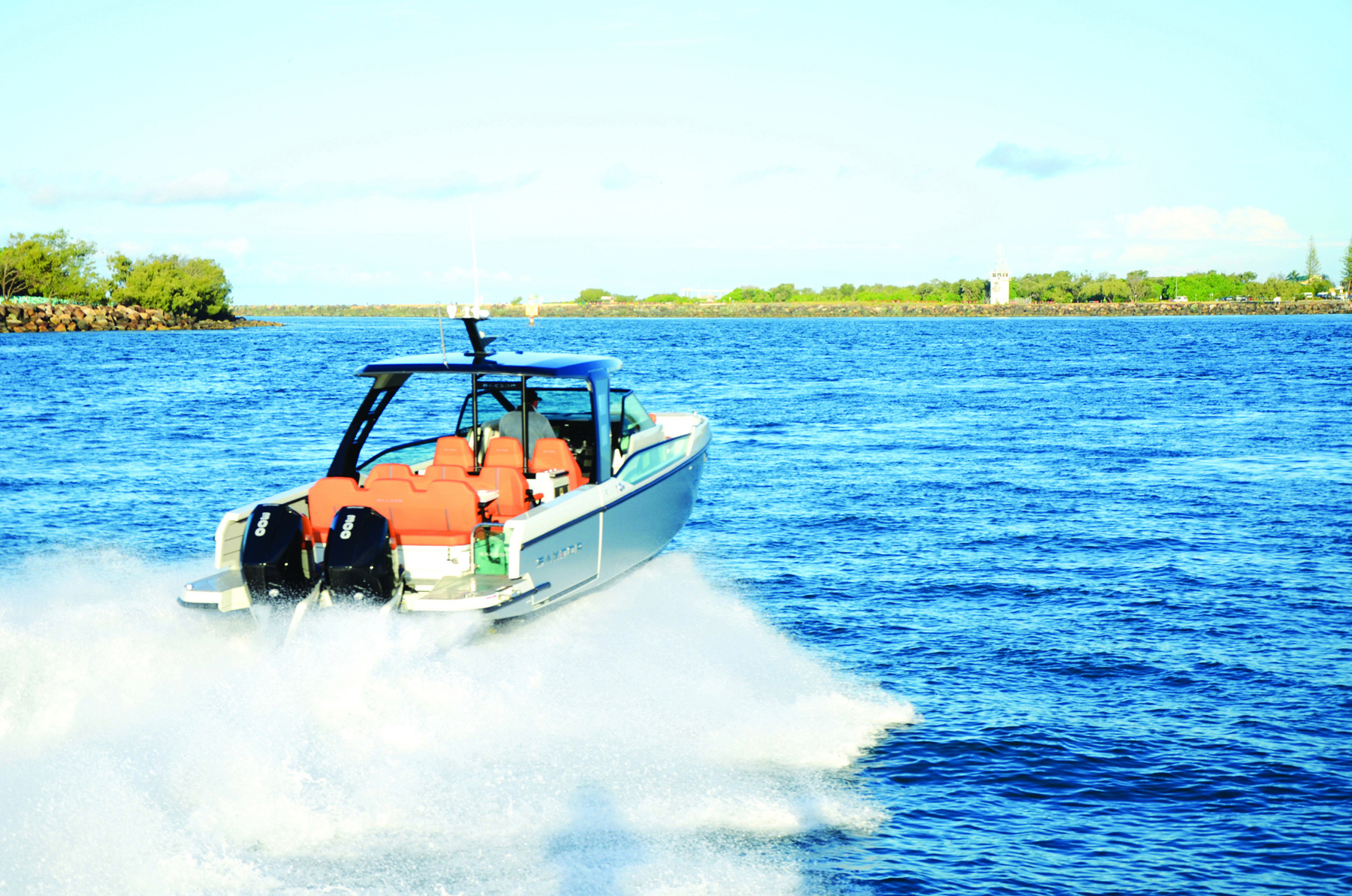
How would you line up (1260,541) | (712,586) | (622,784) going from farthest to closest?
(1260,541)
(712,586)
(622,784)

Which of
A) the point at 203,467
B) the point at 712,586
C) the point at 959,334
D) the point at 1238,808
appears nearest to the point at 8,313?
the point at 959,334

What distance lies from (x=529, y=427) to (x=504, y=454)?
1.09 m

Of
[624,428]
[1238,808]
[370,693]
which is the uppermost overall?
[624,428]

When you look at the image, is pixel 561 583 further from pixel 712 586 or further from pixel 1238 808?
pixel 1238 808

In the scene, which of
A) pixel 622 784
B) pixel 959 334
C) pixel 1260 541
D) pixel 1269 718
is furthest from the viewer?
pixel 959 334

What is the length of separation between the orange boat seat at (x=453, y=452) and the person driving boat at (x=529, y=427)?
2.35ft

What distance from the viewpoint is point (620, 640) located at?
8750 millimetres

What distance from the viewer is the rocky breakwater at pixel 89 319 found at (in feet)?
285

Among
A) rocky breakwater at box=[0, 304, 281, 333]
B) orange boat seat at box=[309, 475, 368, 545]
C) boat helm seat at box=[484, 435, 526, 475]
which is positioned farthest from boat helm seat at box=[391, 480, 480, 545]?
rocky breakwater at box=[0, 304, 281, 333]

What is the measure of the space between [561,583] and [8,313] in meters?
94.8

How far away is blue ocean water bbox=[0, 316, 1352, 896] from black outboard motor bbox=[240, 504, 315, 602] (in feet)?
1.26

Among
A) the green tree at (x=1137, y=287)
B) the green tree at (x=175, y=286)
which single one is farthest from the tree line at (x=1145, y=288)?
the green tree at (x=175, y=286)

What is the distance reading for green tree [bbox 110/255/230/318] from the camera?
10481 cm

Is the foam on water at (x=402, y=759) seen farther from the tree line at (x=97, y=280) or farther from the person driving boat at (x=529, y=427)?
the tree line at (x=97, y=280)
